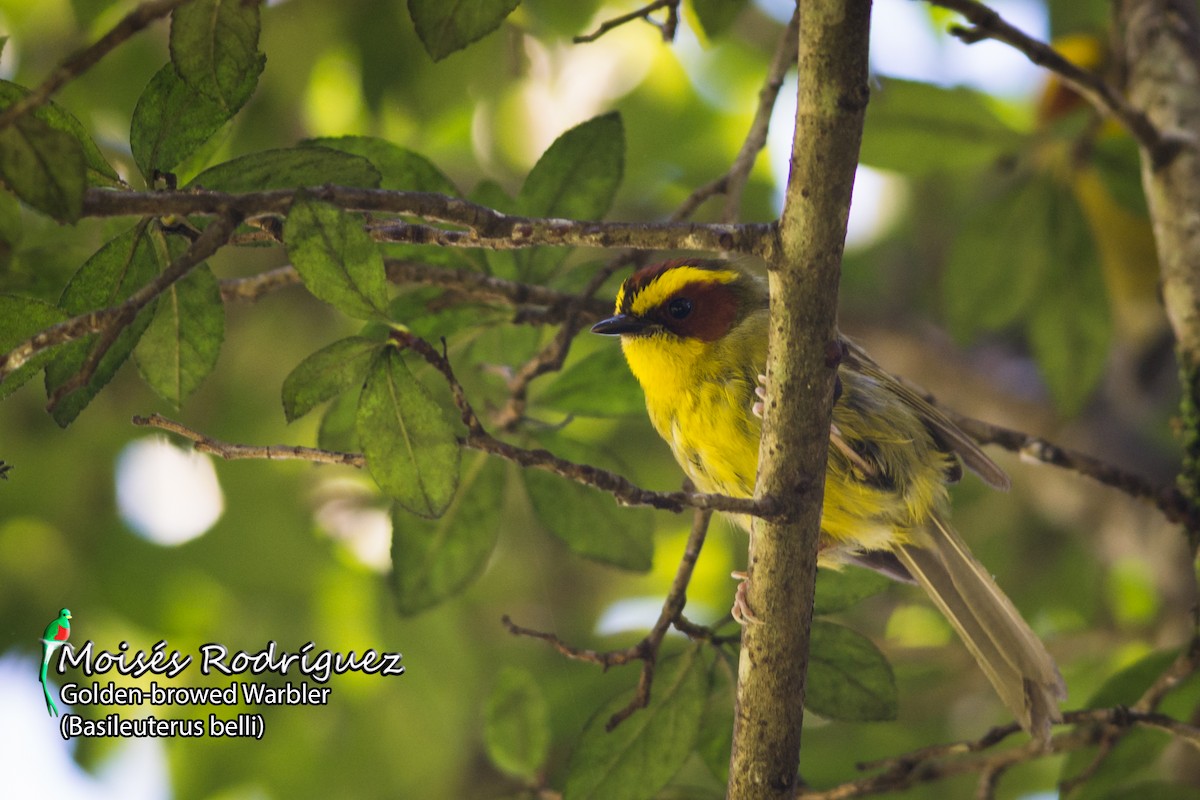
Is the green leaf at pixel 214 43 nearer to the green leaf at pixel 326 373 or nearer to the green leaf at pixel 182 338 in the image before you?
the green leaf at pixel 182 338

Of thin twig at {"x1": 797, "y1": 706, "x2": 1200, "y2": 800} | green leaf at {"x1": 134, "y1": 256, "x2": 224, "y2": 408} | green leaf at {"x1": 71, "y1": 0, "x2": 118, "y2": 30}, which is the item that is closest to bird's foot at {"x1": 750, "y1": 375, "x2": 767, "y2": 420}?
thin twig at {"x1": 797, "y1": 706, "x2": 1200, "y2": 800}

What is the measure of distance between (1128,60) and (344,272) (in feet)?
8.90

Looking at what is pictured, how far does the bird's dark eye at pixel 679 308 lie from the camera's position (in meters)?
3.47

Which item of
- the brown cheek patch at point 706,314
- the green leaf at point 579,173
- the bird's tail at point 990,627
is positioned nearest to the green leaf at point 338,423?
the green leaf at point 579,173

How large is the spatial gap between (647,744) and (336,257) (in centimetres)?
134

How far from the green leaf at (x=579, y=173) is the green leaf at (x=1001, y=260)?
1.62 meters

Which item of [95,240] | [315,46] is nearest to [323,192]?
[95,240]

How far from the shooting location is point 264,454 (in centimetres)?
202

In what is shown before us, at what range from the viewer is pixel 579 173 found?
2.82m

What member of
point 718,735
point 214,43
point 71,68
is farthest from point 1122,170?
point 71,68

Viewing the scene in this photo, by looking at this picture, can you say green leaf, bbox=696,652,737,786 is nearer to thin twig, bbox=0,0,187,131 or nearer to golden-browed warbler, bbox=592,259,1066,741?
golden-browed warbler, bbox=592,259,1066,741

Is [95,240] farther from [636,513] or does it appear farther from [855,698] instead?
[855,698]

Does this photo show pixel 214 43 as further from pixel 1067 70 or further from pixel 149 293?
pixel 1067 70

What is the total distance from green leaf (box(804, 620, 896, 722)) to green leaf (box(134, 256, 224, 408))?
4.92ft
